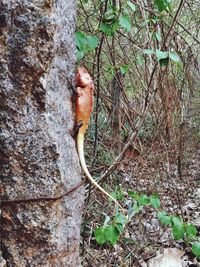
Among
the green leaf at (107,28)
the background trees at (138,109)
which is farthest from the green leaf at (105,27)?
the background trees at (138,109)

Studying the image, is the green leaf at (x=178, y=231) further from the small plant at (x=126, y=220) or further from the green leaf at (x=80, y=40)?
the green leaf at (x=80, y=40)

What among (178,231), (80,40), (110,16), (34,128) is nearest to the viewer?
(34,128)

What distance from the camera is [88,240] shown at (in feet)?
8.11

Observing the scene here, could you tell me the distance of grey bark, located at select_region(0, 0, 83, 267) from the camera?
119 cm

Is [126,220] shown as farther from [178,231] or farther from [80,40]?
[80,40]

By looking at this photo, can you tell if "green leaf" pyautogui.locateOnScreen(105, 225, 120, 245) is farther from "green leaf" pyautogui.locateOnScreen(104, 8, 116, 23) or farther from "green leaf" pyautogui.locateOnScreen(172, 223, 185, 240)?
"green leaf" pyautogui.locateOnScreen(104, 8, 116, 23)

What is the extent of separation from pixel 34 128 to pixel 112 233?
77cm

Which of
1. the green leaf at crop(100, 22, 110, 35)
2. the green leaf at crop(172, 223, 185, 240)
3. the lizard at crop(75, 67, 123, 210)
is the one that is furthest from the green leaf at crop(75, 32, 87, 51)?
the green leaf at crop(172, 223, 185, 240)

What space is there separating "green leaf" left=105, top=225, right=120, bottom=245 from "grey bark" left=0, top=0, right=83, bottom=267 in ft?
1.68

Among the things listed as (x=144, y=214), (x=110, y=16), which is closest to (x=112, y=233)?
(x=110, y=16)

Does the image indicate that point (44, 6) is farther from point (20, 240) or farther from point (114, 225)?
point (114, 225)

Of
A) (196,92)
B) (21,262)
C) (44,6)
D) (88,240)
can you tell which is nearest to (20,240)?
(21,262)

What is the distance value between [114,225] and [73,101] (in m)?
0.69

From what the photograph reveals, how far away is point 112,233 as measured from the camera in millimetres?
1833
